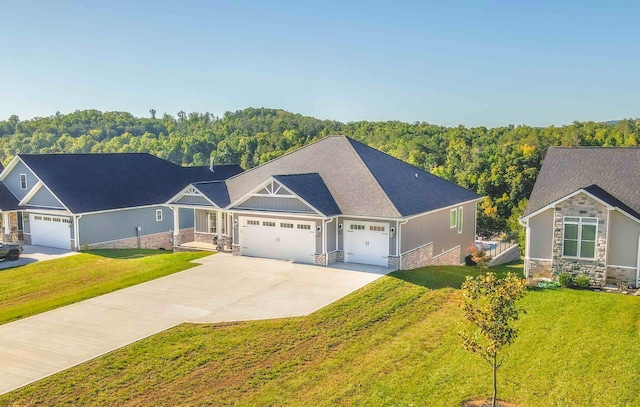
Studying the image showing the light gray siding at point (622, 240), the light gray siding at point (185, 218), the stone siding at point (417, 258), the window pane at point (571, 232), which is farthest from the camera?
the light gray siding at point (185, 218)

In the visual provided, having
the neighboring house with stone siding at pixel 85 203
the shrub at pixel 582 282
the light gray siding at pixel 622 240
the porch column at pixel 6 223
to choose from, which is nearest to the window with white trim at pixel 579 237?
the light gray siding at pixel 622 240

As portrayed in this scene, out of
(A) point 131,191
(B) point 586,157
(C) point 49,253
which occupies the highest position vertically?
(B) point 586,157

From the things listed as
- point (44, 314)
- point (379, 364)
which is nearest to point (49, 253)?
point (44, 314)

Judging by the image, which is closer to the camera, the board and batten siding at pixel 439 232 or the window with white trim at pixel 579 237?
the window with white trim at pixel 579 237

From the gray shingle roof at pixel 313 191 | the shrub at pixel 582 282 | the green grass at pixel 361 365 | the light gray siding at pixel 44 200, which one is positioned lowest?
the green grass at pixel 361 365

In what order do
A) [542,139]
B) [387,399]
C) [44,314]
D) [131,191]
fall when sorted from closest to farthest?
[387,399] < [44,314] < [131,191] < [542,139]

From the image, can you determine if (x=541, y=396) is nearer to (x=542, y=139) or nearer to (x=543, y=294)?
(x=543, y=294)

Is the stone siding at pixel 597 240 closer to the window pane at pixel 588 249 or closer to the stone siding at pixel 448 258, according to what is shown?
the window pane at pixel 588 249
